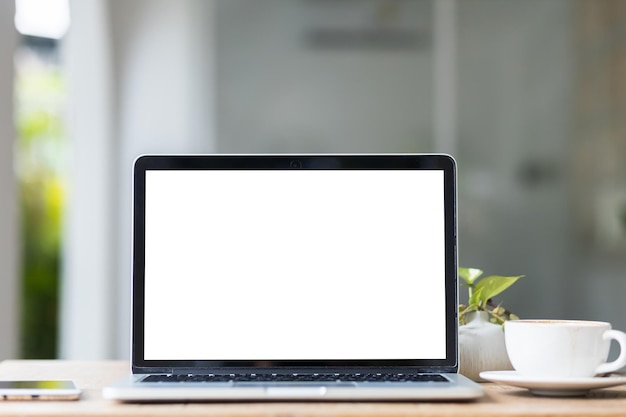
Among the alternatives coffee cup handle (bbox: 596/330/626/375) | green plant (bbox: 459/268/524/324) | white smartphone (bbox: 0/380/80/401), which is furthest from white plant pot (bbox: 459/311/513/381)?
white smartphone (bbox: 0/380/80/401)

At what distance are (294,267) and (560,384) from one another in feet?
0.94

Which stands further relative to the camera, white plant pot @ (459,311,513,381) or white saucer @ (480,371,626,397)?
white plant pot @ (459,311,513,381)

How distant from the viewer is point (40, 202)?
3.96 metres

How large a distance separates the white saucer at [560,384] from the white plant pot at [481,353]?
0.14m

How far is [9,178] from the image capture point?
1766 mm

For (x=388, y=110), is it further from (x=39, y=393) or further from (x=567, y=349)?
(x=39, y=393)

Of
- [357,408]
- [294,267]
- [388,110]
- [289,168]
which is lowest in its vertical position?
[357,408]

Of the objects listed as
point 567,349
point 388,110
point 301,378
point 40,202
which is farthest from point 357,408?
point 40,202

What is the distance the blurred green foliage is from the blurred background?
1106 mm

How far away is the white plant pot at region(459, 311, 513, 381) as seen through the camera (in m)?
0.94

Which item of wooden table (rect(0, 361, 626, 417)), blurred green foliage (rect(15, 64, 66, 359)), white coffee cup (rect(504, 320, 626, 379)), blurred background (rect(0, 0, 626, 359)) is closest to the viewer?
wooden table (rect(0, 361, 626, 417))

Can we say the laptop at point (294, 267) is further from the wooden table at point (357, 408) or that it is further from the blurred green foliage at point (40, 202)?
the blurred green foliage at point (40, 202)

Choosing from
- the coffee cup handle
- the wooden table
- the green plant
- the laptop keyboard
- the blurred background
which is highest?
the blurred background

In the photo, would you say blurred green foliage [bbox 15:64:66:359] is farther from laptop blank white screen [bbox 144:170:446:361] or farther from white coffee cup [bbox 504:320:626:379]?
white coffee cup [bbox 504:320:626:379]
